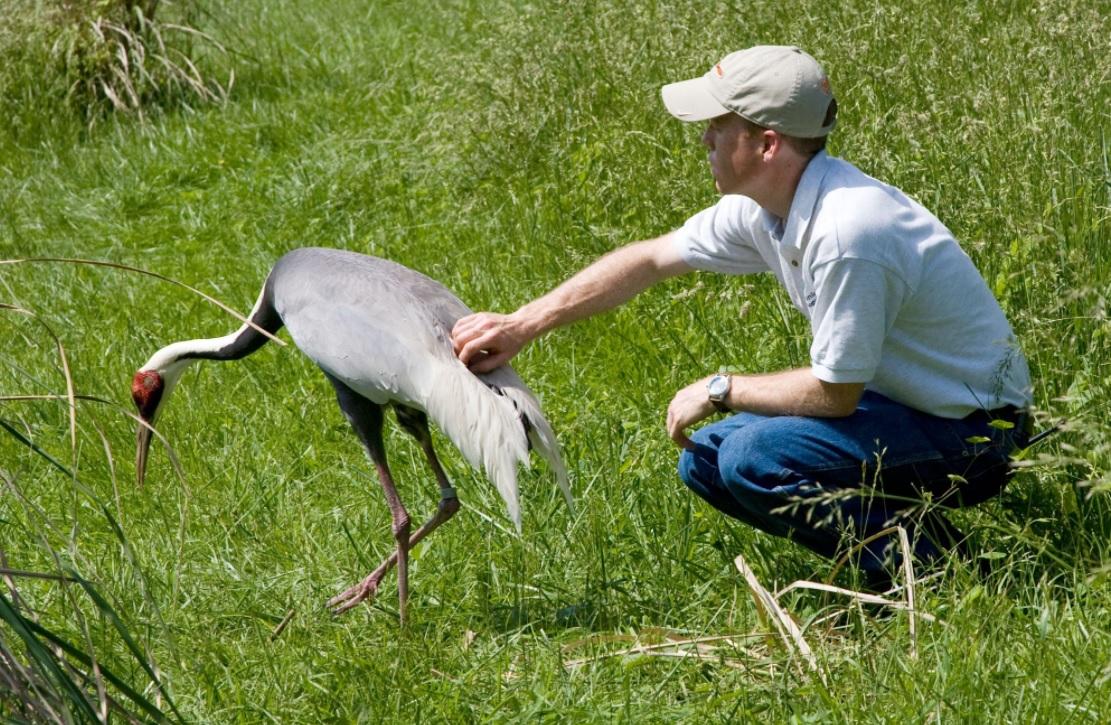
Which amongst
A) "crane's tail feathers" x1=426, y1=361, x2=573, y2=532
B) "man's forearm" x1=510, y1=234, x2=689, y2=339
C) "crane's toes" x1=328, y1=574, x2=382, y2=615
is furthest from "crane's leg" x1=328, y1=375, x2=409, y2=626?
"man's forearm" x1=510, y1=234, x2=689, y2=339

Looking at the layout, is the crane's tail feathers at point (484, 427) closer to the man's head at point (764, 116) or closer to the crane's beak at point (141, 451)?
the man's head at point (764, 116)

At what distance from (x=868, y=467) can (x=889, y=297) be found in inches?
16.9

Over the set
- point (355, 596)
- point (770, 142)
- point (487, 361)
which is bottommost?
point (355, 596)

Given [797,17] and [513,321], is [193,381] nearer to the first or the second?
[513,321]

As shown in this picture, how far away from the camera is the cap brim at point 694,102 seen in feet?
10.5

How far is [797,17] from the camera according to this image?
5801 mm

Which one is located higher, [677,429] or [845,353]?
[845,353]

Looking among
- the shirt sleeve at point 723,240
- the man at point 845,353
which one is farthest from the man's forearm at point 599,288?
the man at point 845,353

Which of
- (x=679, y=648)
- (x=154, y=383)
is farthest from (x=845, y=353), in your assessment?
(x=154, y=383)

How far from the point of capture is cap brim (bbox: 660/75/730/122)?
3199mm

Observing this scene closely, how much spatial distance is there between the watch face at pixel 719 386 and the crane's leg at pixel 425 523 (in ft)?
3.48

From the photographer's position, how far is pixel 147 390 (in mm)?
4895

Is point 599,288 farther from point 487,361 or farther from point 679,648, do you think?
point 679,648

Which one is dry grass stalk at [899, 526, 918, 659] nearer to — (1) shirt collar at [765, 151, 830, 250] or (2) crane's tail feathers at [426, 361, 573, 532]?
(1) shirt collar at [765, 151, 830, 250]
